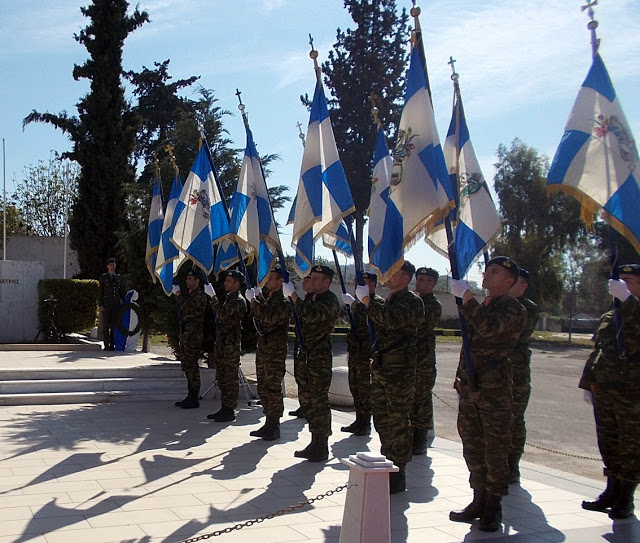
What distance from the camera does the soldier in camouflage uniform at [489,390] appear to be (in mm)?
5156

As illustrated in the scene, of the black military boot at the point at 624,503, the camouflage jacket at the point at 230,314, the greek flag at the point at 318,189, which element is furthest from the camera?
the camouflage jacket at the point at 230,314

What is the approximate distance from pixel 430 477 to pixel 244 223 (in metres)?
3.88

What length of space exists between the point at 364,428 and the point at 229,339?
2.15 m

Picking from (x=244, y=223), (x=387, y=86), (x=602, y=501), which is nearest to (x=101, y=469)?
(x=244, y=223)

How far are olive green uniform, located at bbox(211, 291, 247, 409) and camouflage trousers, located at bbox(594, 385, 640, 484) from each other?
15.9ft

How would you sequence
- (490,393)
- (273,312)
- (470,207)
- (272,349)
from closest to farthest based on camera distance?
(490,393) < (470,207) < (273,312) < (272,349)

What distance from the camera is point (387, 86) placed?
33.5 meters

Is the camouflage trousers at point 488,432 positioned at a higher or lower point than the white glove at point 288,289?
A: lower

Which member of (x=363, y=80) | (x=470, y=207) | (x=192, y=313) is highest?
(x=363, y=80)

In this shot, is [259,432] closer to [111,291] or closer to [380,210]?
[380,210]

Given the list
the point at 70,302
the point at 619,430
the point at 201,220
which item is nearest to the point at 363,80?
the point at 70,302

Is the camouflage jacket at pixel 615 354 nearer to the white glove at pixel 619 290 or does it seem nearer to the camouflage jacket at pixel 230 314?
the white glove at pixel 619 290

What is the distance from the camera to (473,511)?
5.36m

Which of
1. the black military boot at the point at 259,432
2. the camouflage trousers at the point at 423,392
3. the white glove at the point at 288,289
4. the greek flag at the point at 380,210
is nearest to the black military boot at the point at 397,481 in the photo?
the camouflage trousers at the point at 423,392
